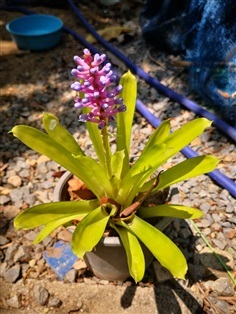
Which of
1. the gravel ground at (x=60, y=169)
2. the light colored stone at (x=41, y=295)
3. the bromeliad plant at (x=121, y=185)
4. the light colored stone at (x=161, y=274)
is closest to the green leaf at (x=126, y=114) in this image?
the bromeliad plant at (x=121, y=185)

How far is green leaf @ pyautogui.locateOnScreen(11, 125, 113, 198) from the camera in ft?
4.50

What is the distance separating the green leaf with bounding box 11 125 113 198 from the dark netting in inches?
50.1

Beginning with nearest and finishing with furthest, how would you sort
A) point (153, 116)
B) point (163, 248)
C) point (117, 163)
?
point (163, 248) < point (117, 163) < point (153, 116)

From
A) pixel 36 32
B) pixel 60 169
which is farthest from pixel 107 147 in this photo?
pixel 36 32

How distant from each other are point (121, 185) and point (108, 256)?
324mm

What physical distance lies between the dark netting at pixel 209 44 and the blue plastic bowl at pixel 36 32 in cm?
103

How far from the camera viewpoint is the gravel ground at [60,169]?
176cm

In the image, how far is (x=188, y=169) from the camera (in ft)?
4.80

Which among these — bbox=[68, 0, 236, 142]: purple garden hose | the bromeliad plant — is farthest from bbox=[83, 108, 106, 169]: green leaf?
bbox=[68, 0, 236, 142]: purple garden hose

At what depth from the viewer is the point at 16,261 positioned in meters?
1.89

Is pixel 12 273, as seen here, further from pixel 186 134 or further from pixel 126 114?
pixel 186 134

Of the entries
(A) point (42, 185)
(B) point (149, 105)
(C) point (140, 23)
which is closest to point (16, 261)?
(A) point (42, 185)

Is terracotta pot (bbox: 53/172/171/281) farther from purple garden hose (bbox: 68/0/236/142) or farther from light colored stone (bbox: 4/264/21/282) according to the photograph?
purple garden hose (bbox: 68/0/236/142)

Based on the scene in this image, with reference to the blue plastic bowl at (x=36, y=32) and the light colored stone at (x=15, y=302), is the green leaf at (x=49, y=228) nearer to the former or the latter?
the light colored stone at (x=15, y=302)
